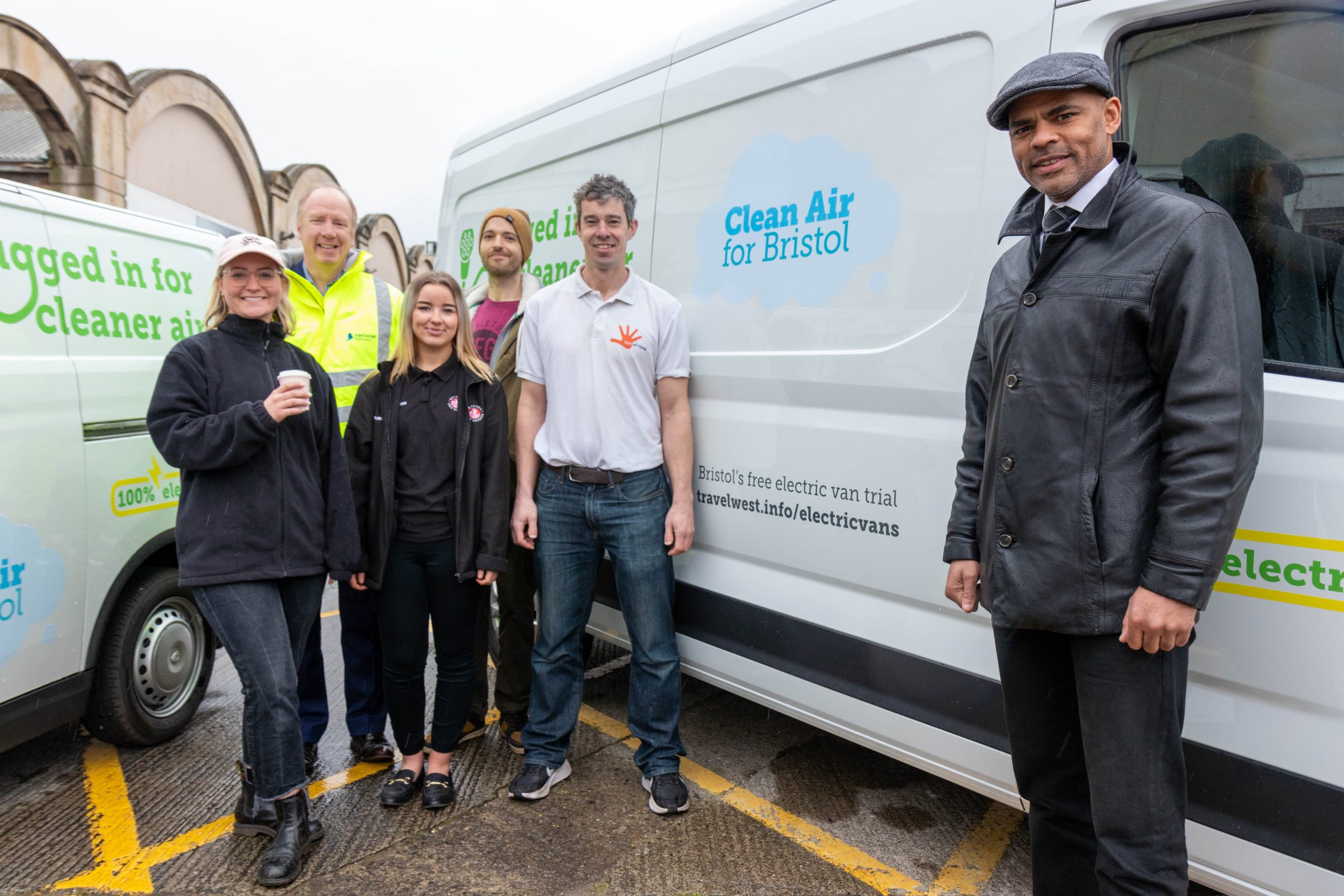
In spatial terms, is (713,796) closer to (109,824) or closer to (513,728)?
(513,728)

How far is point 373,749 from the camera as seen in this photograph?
10.2 feet

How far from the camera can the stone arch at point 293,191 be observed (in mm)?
17859

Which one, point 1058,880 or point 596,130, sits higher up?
point 596,130

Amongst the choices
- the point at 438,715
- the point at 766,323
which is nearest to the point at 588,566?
the point at 438,715

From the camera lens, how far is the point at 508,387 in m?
3.16

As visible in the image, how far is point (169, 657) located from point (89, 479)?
2.55 ft

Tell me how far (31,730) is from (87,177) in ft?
38.1

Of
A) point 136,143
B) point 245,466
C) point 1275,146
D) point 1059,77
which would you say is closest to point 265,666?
point 245,466

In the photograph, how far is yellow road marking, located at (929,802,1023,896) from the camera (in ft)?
7.91

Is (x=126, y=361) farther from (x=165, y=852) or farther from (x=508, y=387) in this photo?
(x=165, y=852)

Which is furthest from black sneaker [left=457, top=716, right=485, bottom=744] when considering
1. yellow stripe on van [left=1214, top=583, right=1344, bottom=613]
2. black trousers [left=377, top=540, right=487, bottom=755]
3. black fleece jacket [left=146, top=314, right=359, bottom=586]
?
yellow stripe on van [left=1214, top=583, right=1344, bottom=613]

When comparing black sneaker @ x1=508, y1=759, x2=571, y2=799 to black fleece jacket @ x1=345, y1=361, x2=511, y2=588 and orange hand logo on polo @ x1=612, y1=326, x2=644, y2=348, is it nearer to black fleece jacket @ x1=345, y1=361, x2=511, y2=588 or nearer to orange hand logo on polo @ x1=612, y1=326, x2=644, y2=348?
black fleece jacket @ x1=345, y1=361, x2=511, y2=588

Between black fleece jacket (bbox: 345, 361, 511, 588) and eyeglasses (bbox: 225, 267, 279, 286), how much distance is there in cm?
44

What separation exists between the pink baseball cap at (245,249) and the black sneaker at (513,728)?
1.78m
